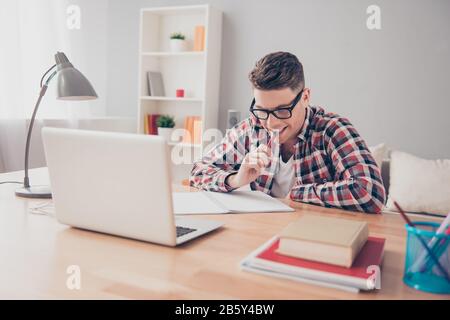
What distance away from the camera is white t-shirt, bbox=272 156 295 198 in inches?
71.9

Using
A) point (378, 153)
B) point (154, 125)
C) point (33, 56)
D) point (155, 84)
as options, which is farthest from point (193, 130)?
point (378, 153)

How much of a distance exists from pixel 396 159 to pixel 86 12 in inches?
120

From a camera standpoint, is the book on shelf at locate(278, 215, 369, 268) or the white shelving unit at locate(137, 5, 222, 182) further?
the white shelving unit at locate(137, 5, 222, 182)

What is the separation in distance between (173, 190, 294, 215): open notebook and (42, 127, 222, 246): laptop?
0.22 m

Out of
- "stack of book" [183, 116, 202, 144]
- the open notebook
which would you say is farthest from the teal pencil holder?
"stack of book" [183, 116, 202, 144]

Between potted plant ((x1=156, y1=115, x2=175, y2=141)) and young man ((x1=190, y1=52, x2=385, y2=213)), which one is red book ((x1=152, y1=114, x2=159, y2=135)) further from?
young man ((x1=190, y1=52, x2=385, y2=213))

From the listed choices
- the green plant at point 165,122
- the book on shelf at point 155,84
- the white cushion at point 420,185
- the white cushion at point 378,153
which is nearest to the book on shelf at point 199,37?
the book on shelf at point 155,84

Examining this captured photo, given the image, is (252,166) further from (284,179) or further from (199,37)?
(199,37)

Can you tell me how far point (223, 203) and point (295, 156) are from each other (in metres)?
0.49

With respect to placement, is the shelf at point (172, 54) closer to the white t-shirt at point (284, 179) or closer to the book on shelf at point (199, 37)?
the book on shelf at point (199, 37)

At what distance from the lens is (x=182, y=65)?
4023mm

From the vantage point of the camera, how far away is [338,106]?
3479 mm

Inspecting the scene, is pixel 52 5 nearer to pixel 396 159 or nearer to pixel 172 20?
pixel 172 20

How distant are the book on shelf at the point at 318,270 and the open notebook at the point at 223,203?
438mm
